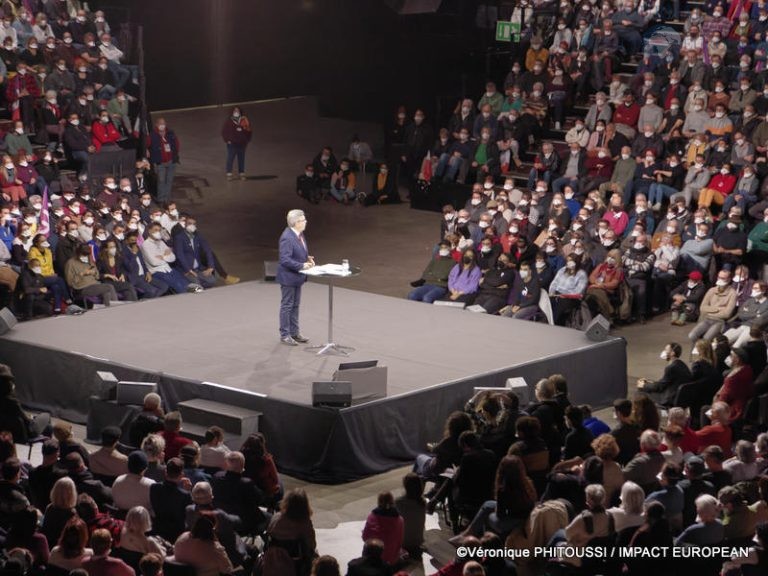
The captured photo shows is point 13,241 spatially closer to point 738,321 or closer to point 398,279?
point 398,279

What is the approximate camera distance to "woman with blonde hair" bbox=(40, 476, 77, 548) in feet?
28.6

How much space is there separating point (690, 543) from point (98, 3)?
2108 cm

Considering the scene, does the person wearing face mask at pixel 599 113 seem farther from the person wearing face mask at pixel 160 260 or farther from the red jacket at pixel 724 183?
the person wearing face mask at pixel 160 260

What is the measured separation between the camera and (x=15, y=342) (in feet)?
45.2

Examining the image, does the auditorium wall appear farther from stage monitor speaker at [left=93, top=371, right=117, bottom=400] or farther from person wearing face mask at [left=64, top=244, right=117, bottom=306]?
stage monitor speaker at [left=93, top=371, right=117, bottom=400]

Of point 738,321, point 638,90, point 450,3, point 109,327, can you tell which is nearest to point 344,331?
point 109,327

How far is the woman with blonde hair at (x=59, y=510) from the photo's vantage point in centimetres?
871

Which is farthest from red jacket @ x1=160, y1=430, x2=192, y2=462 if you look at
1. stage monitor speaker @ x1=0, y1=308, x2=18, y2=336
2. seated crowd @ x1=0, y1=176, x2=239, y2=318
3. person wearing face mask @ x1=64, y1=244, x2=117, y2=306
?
person wearing face mask @ x1=64, y1=244, x2=117, y2=306

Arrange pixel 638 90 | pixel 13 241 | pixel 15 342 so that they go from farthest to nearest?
pixel 638 90 < pixel 13 241 < pixel 15 342

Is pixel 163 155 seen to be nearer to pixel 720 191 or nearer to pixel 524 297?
pixel 524 297

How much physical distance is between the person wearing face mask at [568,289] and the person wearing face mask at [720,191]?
286 centimetres

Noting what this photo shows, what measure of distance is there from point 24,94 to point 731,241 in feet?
35.1

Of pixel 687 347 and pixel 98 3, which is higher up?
pixel 98 3

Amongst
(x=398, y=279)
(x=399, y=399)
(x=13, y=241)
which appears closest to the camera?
(x=399, y=399)
